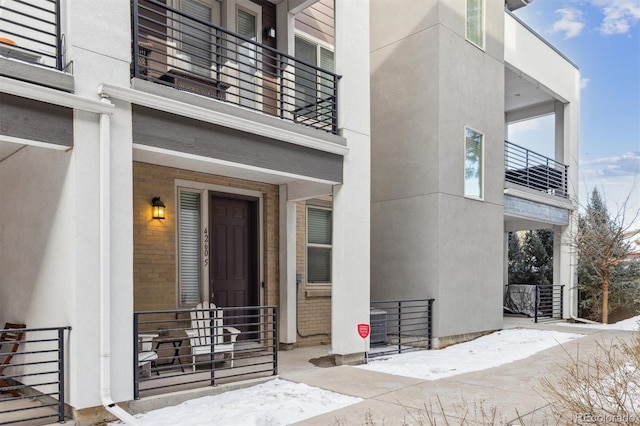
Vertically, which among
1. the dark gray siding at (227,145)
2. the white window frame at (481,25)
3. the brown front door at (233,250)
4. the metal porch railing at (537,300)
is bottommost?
the metal porch railing at (537,300)

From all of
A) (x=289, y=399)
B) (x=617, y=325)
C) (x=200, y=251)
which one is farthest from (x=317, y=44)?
(x=617, y=325)

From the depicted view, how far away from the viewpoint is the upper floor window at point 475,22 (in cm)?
1085

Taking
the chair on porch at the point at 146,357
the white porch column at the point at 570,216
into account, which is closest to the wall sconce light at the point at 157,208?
the chair on porch at the point at 146,357

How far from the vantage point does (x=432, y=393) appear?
6215mm

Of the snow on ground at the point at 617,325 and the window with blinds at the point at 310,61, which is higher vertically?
the window with blinds at the point at 310,61

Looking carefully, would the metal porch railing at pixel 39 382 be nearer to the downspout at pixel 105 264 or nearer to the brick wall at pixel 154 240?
the downspout at pixel 105 264

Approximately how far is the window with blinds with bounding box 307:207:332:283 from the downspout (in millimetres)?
4939

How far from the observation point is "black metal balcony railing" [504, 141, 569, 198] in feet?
43.8

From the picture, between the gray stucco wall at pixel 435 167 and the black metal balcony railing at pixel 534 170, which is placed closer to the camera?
the gray stucco wall at pixel 435 167

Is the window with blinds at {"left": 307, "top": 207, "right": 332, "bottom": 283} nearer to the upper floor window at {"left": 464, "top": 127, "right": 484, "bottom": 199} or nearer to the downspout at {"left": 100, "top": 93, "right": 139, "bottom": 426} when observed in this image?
the upper floor window at {"left": 464, "top": 127, "right": 484, "bottom": 199}

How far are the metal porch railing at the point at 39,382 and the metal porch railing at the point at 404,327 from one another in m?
5.42

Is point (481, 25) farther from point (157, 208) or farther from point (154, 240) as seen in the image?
point (154, 240)

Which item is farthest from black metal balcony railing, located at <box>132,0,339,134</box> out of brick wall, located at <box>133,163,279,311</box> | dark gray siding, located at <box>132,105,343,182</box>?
brick wall, located at <box>133,163,279,311</box>

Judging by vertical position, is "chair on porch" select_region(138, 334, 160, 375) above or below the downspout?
below
